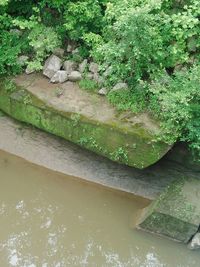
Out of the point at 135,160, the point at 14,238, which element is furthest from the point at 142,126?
the point at 14,238

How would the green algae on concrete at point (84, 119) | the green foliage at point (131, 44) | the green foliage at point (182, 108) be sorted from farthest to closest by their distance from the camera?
the green algae on concrete at point (84, 119) < the green foliage at point (131, 44) < the green foliage at point (182, 108)

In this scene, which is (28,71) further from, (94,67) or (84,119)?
(84,119)

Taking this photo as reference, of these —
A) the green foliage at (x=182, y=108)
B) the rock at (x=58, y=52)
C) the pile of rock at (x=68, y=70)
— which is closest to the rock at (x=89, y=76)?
the pile of rock at (x=68, y=70)

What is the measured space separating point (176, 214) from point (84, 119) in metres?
1.71

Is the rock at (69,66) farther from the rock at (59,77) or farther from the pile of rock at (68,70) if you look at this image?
the rock at (59,77)

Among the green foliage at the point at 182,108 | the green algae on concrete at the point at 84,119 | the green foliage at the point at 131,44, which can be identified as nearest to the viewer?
the green foliage at the point at 182,108

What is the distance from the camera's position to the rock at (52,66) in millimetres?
7309

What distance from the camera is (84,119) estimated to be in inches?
268

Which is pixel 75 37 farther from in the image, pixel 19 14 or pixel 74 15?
pixel 19 14

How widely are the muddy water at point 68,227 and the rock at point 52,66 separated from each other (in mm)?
1359

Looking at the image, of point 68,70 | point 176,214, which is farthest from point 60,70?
point 176,214

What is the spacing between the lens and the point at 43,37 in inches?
288

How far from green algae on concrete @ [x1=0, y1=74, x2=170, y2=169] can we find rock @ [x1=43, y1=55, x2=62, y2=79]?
0.42 ft

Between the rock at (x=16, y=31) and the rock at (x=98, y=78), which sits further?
the rock at (x=16, y=31)
